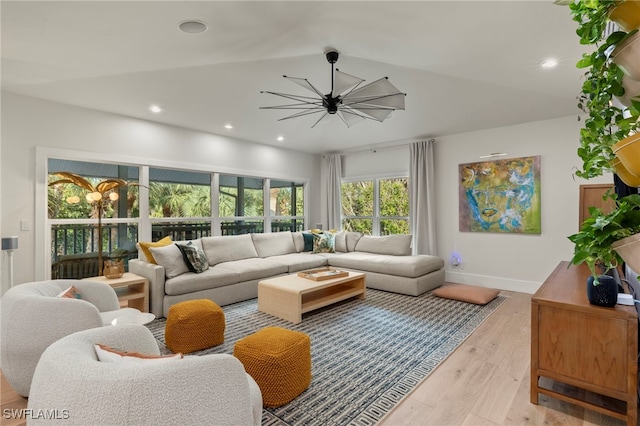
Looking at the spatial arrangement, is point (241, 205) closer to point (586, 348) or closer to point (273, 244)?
point (273, 244)

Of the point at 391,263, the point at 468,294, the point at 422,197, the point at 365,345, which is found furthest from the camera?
the point at 422,197

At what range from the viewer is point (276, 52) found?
2.56 metres

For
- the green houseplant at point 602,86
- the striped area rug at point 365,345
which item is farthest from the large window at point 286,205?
the green houseplant at point 602,86

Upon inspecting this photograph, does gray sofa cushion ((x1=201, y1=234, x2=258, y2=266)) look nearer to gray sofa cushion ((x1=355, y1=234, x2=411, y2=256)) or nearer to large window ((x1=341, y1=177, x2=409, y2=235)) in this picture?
gray sofa cushion ((x1=355, y1=234, x2=411, y2=256))

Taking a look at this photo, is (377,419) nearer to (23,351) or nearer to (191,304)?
(191,304)

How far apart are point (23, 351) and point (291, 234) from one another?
165 inches

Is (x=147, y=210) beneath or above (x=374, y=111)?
beneath

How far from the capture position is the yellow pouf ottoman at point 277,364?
1.87m

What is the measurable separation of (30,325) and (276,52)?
2.54 metres

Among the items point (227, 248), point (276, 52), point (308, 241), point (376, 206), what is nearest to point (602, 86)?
point (276, 52)

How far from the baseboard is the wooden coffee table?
2112 mm

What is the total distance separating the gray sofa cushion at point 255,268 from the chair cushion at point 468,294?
233cm

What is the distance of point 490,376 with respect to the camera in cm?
222

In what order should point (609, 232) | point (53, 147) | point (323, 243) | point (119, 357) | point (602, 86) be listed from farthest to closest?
point (323, 243)
point (53, 147)
point (119, 357)
point (602, 86)
point (609, 232)
